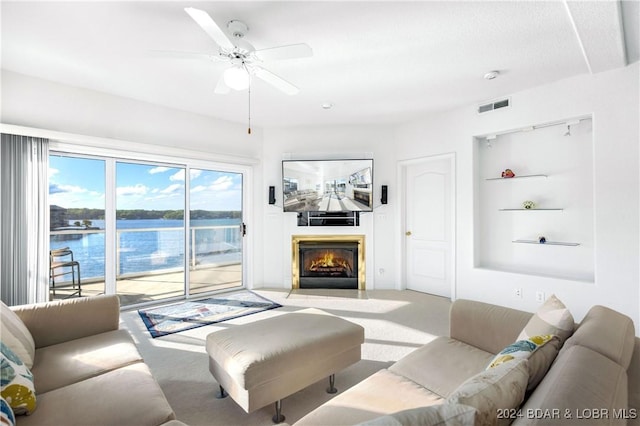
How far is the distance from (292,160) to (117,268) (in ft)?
9.35

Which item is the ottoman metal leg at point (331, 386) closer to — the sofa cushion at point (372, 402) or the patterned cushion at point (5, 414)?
the sofa cushion at point (372, 402)

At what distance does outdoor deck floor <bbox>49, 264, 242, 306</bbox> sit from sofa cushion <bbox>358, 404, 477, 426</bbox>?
4174mm

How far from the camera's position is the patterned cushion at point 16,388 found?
3.85ft

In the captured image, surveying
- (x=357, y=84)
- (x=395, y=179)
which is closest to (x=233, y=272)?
(x=395, y=179)

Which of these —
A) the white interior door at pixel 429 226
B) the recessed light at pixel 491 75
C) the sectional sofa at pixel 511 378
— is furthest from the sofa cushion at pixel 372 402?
the white interior door at pixel 429 226

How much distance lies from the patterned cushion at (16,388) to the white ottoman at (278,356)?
852 millimetres

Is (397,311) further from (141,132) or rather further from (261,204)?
(141,132)

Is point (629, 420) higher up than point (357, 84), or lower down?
lower down

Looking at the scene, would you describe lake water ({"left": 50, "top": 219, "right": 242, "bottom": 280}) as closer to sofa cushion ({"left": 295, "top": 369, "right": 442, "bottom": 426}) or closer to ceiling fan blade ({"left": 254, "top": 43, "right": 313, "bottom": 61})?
ceiling fan blade ({"left": 254, "top": 43, "right": 313, "bottom": 61})

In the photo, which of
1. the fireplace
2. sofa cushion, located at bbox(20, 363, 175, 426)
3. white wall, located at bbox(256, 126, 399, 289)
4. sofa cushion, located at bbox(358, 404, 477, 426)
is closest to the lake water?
white wall, located at bbox(256, 126, 399, 289)

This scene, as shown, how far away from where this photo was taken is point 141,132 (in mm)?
3830

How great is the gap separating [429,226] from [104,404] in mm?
4300

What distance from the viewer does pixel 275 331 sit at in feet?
6.76

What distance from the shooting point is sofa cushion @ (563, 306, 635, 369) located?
104 cm
